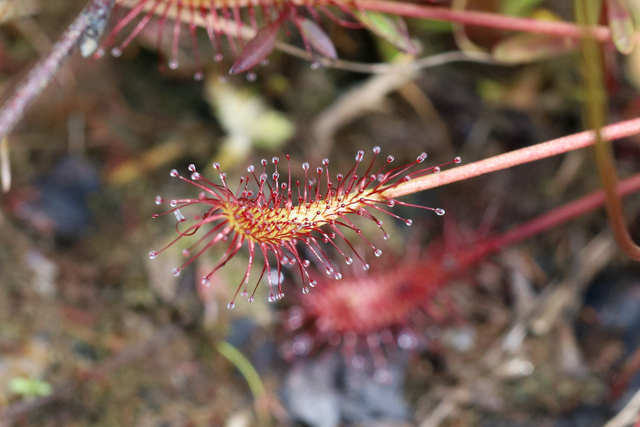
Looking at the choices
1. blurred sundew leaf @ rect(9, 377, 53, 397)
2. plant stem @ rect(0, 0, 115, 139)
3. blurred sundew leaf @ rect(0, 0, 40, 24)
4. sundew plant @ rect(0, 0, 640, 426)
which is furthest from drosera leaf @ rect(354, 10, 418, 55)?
blurred sundew leaf @ rect(9, 377, 53, 397)

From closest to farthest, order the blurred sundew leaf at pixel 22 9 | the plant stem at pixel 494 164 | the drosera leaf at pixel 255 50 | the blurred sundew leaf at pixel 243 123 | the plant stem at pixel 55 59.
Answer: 1. the plant stem at pixel 55 59
2. the plant stem at pixel 494 164
3. the drosera leaf at pixel 255 50
4. the blurred sundew leaf at pixel 22 9
5. the blurred sundew leaf at pixel 243 123

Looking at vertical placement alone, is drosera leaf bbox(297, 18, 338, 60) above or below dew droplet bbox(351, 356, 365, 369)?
above

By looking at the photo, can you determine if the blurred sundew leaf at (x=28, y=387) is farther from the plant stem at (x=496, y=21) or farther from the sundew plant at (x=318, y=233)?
the plant stem at (x=496, y=21)

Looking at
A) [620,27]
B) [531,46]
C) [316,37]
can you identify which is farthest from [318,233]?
[620,27]

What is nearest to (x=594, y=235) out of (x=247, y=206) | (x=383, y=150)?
(x=383, y=150)

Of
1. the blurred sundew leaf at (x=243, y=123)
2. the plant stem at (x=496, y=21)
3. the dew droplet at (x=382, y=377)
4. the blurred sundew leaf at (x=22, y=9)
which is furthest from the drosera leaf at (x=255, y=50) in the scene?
the dew droplet at (x=382, y=377)

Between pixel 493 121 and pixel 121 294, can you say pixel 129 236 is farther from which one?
pixel 493 121

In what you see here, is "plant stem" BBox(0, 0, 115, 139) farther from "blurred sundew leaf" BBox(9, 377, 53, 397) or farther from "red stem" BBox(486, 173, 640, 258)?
"red stem" BBox(486, 173, 640, 258)
